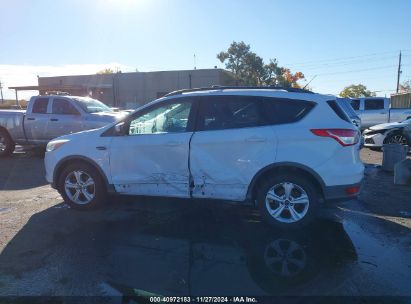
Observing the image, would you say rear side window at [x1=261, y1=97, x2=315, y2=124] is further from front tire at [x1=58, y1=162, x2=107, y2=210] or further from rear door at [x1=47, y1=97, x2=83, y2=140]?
rear door at [x1=47, y1=97, x2=83, y2=140]

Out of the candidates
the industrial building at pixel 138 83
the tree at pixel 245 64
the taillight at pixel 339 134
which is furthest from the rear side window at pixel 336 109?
the tree at pixel 245 64

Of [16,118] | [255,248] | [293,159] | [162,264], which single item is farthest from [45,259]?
[16,118]

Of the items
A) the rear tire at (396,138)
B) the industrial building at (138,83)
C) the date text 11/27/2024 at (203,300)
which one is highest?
the industrial building at (138,83)

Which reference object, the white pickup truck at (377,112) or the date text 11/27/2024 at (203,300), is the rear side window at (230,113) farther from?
the white pickup truck at (377,112)

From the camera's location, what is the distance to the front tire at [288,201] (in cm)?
477

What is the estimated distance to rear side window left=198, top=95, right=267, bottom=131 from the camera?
4.91 metres

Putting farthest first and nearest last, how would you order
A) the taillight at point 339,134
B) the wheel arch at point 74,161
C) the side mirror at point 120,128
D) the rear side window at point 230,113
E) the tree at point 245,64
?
the tree at point 245,64
the wheel arch at point 74,161
the side mirror at point 120,128
the rear side window at point 230,113
the taillight at point 339,134

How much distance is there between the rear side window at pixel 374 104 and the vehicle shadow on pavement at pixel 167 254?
12813 mm

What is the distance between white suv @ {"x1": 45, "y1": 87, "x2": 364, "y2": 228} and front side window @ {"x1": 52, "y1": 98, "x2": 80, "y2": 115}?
6.33 meters

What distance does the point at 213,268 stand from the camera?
3861mm

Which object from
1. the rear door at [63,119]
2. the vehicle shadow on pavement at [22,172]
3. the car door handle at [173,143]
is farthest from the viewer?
the rear door at [63,119]

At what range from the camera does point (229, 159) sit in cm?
491

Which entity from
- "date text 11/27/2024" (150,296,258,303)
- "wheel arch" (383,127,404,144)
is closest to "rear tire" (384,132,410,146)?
"wheel arch" (383,127,404,144)

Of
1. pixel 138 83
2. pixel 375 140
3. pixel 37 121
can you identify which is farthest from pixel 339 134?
pixel 138 83
